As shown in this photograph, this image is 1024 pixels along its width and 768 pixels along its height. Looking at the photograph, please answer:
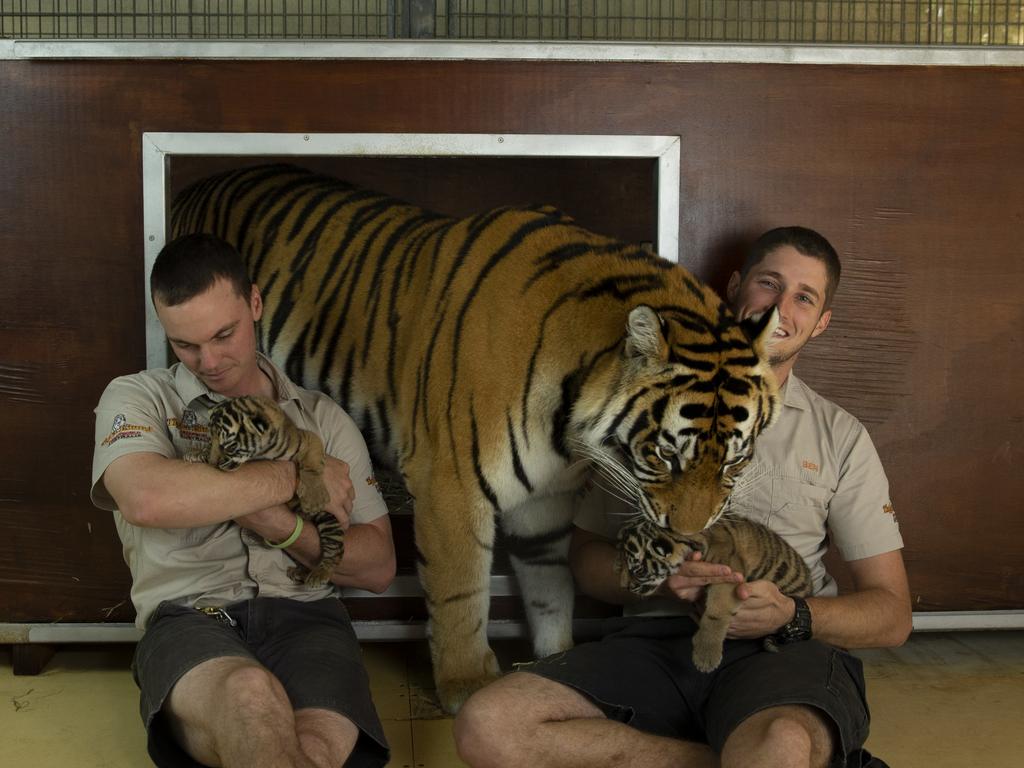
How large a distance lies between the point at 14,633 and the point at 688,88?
243cm

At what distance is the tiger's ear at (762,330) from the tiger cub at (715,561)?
39 centimetres

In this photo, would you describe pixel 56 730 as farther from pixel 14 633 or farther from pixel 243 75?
pixel 243 75

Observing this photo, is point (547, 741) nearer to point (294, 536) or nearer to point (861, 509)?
point (294, 536)

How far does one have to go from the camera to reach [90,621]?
3283 mm

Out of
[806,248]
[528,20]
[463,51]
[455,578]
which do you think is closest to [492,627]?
[455,578]

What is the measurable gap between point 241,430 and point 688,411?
94cm

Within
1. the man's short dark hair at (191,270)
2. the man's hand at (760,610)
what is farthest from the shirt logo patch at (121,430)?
the man's hand at (760,610)

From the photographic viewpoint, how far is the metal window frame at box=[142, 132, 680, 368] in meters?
3.09

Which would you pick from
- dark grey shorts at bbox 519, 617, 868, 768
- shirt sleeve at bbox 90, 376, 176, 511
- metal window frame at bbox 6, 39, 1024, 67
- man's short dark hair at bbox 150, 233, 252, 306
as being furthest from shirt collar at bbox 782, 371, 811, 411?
shirt sleeve at bbox 90, 376, 176, 511

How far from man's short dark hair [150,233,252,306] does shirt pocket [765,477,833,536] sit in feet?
4.28

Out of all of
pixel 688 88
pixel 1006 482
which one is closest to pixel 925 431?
pixel 1006 482

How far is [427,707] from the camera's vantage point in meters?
3.00

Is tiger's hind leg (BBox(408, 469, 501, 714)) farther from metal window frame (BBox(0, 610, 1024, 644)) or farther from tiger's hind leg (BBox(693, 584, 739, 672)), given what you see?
tiger's hind leg (BBox(693, 584, 739, 672))

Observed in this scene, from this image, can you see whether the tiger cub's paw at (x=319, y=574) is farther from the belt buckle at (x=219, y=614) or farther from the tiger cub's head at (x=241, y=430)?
the tiger cub's head at (x=241, y=430)
